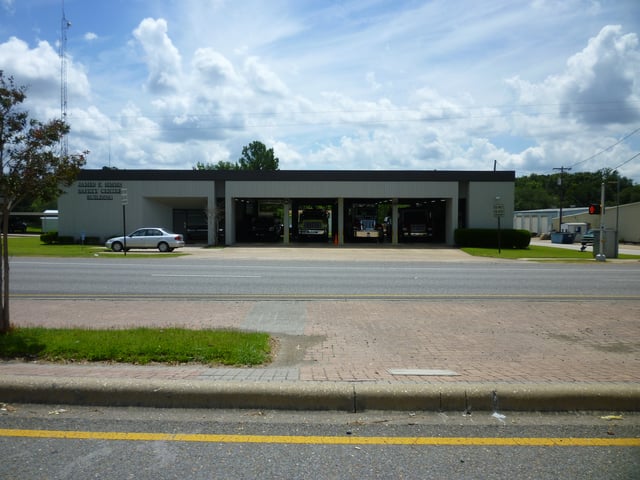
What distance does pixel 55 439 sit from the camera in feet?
13.5

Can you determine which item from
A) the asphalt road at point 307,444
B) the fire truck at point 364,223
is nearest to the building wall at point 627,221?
the fire truck at point 364,223

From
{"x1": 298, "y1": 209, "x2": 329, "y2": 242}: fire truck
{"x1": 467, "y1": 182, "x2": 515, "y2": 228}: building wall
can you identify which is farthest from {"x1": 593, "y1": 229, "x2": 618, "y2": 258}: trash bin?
{"x1": 298, "y1": 209, "x2": 329, "y2": 242}: fire truck

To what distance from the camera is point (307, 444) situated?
407 centimetres

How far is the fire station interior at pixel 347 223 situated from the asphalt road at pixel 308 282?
21.5 metres

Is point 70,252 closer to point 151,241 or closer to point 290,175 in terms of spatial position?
point 151,241

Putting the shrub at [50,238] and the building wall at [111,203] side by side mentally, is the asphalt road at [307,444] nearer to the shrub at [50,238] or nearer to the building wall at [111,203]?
the building wall at [111,203]

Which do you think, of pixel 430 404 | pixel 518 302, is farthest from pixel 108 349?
pixel 518 302

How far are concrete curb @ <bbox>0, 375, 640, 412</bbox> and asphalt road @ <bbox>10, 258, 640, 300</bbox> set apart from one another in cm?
679

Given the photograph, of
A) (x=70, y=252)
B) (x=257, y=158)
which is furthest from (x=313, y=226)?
(x=257, y=158)

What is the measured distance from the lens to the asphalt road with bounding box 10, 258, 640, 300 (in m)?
12.4

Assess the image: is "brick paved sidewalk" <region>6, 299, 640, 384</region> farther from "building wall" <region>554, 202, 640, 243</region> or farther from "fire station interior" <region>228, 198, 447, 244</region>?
"building wall" <region>554, 202, 640, 243</region>

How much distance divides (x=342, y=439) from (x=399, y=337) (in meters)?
3.39

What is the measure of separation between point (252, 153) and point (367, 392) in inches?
4293

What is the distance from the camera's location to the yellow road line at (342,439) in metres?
4.09
